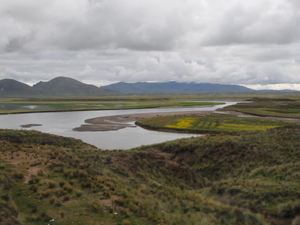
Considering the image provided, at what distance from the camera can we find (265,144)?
27.6 metres

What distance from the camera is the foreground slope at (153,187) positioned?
11.6 meters

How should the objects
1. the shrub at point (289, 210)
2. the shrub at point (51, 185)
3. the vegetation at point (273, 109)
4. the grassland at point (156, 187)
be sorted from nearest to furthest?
1. the grassland at point (156, 187)
2. the shrub at point (289, 210)
3. the shrub at point (51, 185)
4. the vegetation at point (273, 109)

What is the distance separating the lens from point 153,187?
58.6ft

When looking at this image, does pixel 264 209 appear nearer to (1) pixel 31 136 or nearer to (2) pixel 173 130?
(1) pixel 31 136

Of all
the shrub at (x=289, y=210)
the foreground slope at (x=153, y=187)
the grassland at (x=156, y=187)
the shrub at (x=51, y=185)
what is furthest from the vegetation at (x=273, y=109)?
the shrub at (x=51, y=185)

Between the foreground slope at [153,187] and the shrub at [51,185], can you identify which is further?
the shrub at [51,185]

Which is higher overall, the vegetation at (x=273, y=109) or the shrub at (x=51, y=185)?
the vegetation at (x=273, y=109)

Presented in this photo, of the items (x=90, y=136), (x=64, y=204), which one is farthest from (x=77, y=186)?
(x=90, y=136)

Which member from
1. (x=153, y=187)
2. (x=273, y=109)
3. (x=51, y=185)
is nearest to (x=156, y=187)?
(x=153, y=187)

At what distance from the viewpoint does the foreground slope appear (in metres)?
11.6

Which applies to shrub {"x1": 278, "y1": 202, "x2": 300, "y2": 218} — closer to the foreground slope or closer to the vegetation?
the foreground slope

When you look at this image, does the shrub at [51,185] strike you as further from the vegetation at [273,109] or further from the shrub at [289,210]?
the vegetation at [273,109]

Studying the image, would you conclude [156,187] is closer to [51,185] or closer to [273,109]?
[51,185]

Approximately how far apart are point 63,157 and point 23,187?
22.7 feet
